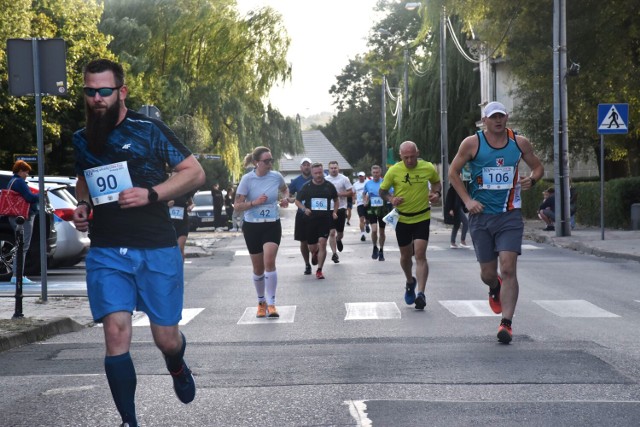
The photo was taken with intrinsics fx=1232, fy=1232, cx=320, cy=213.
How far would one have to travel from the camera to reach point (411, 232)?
44.5ft

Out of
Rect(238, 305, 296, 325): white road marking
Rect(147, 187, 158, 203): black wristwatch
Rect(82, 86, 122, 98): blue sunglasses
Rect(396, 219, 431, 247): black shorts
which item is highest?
Rect(82, 86, 122, 98): blue sunglasses

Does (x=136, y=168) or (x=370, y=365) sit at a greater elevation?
(x=136, y=168)

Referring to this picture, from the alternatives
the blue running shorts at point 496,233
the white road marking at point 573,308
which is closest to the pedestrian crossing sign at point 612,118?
the white road marking at point 573,308

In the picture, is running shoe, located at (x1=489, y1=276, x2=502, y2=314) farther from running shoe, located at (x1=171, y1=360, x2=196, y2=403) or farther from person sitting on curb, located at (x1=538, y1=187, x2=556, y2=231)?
person sitting on curb, located at (x1=538, y1=187, x2=556, y2=231)

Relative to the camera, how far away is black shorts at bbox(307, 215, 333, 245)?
19281mm

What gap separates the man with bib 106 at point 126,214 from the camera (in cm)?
592

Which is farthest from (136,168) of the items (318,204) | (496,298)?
(318,204)

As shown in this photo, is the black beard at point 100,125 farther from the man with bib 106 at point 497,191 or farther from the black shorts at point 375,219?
the black shorts at point 375,219

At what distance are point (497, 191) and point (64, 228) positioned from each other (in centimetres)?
1156

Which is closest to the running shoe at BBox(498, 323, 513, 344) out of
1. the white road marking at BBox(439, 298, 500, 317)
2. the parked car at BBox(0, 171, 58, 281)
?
the white road marking at BBox(439, 298, 500, 317)

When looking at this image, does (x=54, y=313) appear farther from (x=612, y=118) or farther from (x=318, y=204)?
(x=612, y=118)

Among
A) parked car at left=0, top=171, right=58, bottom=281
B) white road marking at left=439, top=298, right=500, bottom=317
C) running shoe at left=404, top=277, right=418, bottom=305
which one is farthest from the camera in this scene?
parked car at left=0, top=171, right=58, bottom=281

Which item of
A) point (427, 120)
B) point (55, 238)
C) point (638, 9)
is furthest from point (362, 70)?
point (55, 238)

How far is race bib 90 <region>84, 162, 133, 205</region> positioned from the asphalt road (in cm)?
127
